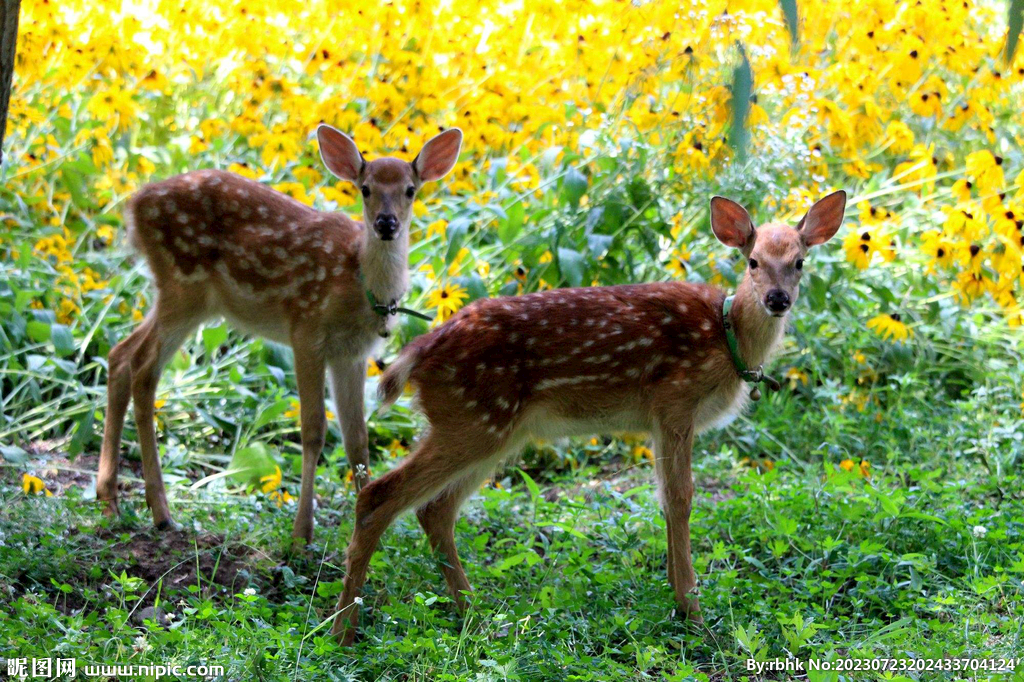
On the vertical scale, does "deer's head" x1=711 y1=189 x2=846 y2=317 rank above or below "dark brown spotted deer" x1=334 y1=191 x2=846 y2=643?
above

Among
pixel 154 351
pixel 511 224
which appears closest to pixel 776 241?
pixel 511 224

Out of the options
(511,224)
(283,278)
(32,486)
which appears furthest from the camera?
(511,224)

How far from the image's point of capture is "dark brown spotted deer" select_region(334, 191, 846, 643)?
4070mm

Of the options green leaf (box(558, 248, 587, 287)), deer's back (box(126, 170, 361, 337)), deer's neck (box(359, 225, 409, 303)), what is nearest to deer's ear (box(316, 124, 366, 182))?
deer's back (box(126, 170, 361, 337))

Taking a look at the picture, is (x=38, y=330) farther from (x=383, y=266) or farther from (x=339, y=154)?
(x=383, y=266)

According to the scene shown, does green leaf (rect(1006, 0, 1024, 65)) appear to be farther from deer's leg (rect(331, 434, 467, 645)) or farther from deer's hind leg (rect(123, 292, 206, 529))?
deer's hind leg (rect(123, 292, 206, 529))

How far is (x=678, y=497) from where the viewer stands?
4254 mm

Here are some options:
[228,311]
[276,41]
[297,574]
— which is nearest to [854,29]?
[276,41]

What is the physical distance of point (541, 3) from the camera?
7.11 m

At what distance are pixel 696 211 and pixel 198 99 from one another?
3.61 meters

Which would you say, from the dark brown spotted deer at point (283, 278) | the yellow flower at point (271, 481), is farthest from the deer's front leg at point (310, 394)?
the yellow flower at point (271, 481)

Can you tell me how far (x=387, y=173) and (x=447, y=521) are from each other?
5.00 feet

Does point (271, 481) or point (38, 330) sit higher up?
point (38, 330)

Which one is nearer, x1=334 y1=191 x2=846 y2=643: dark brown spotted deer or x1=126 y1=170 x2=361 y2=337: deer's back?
x1=334 y1=191 x2=846 y2=643: dark brown spotted deer
